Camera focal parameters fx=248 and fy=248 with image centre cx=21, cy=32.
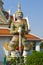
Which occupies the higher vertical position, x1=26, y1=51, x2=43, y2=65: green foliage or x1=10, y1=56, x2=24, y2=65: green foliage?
x1=26, y1=51, x2=43, y2=65: green foliage

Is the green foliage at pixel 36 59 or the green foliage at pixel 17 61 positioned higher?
the green foliage at pixel 36 59

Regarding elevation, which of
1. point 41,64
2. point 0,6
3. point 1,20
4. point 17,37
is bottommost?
point 41,64

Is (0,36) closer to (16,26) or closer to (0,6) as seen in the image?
(0,6)

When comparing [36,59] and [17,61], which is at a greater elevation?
[36,59]

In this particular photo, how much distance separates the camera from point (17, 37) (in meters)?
11.5

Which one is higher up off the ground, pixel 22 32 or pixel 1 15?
pixel 1 15

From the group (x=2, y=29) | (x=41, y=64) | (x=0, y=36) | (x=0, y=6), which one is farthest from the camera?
(x=0, y=6)

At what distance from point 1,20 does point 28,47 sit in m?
9.18

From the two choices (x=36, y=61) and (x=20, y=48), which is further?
(x=20, y=48)

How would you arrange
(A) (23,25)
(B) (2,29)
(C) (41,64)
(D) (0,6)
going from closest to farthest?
1. (C) (41,64)
2. (A) (23,25)
3. (B) (2,29)
4. (D) (0,6)

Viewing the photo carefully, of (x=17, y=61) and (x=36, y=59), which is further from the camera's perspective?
(x=17, y=61)

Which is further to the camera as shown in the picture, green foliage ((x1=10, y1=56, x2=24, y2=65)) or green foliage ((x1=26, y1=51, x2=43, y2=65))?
green foliage ((x1=10, y1=56, x2=24, y2=65))

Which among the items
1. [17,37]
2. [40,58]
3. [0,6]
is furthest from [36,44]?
[40,58]

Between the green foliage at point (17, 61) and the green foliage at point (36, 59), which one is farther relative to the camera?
the green foliage at point (17, 61)
